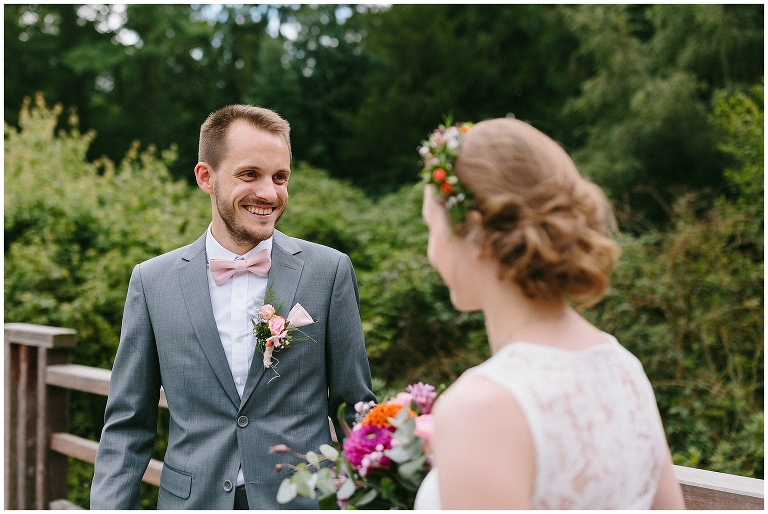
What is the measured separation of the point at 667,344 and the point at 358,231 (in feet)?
11.1

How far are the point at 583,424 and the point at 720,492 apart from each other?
99 cm

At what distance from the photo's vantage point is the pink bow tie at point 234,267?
7.54 feet

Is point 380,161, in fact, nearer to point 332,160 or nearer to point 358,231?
point 332,160

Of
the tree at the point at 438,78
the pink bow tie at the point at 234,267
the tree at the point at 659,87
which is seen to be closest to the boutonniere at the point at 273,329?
the pink bow tie at the point at 234,267

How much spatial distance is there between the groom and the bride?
898mm

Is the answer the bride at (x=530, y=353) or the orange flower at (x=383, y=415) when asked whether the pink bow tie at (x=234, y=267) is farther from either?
the bride at (x=530, y=353)

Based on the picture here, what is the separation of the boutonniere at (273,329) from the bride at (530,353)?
2.77 feet

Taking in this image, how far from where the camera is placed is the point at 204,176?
242 cm

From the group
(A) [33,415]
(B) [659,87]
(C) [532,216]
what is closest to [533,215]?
(C) [532,216]

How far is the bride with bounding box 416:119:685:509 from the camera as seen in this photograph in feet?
3.84

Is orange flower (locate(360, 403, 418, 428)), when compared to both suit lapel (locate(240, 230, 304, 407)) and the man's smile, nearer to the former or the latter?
suit lapel (locate(240, 230, 304, 407))

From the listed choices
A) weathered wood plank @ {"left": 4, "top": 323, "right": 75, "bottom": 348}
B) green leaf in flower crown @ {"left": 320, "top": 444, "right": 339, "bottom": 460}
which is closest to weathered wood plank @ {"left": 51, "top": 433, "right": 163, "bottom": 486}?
weathered wood plank @ {"left": 4, "top": 323, "right": 75, "bottom": 348}

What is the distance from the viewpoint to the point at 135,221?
5.87 metres

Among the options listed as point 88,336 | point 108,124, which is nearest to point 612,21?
point 88,336
